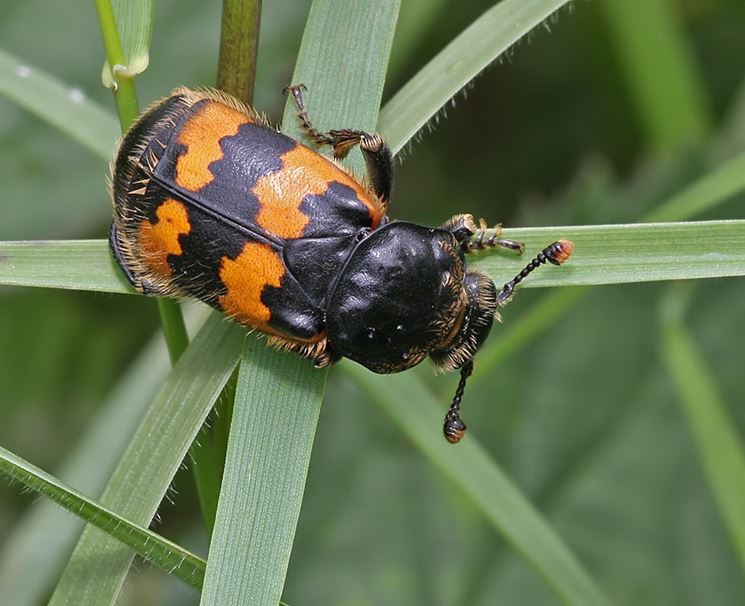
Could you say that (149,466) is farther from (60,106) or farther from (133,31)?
(60,106)

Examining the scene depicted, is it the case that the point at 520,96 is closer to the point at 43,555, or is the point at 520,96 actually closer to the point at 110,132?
the point at 110,132

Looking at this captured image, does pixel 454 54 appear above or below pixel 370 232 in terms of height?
above

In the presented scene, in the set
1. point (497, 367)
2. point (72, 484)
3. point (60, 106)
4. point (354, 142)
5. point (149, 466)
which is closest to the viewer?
point (149, 466)

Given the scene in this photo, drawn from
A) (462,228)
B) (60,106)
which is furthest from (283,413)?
(60,106)

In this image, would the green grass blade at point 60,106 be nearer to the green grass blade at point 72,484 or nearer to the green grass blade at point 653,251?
the green grass blade at point 72,484

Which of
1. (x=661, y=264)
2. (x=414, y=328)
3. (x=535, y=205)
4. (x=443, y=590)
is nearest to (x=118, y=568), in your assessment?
(x=414, y=328)
